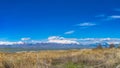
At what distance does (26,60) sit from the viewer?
20.7 m

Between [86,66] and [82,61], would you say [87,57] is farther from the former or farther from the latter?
[86,66]

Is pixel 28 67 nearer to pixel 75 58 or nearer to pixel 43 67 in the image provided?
pixel 43 67

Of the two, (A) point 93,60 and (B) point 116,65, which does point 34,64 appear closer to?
(B) point 116,65

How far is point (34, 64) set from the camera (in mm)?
19984

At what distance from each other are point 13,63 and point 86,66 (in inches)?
272

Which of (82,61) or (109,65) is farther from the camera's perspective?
(82,61)

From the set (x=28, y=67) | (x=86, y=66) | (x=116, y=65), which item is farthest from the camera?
(x=86, y=66)

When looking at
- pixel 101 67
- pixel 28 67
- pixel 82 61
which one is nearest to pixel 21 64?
pixel 28 67

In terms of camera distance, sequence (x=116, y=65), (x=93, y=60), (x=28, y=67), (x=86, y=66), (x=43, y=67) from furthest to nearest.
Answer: (x=93, y=60)
(x=86, y=66)
(x=116, y=65)
(x=43, y=67)
(x=28, y=67)

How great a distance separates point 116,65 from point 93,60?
5463 millimetres

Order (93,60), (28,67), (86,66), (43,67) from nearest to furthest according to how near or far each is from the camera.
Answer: (28,67), (43,67), (86,66), (93,60)

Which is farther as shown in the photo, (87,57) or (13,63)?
(87,57)

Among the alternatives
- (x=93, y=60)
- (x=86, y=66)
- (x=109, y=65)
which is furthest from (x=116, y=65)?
(x=93, y=60)

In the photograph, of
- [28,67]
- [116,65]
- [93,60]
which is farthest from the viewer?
[93,60]
